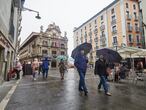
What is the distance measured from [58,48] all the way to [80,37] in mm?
8772

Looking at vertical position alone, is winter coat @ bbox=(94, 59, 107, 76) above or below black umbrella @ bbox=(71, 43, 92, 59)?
below

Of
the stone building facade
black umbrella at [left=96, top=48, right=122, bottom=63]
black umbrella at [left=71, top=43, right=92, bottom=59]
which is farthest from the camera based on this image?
black umbrella at [left=96, top=48, right=122, bottom=63]

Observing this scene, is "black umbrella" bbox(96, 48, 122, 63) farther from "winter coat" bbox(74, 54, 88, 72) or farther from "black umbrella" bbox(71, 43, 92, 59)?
"winter coat" bbox(74, 54, 88, 72)

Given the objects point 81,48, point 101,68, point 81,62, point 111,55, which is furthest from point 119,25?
point 81,62

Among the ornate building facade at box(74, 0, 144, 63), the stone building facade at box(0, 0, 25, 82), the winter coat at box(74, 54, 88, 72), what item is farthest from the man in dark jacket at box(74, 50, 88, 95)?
the ornate building facade at box(74, 0, 144, 63)

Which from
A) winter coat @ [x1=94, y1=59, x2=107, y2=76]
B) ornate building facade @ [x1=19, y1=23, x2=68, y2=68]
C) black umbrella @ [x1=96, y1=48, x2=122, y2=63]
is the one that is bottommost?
winter coat @ [x1=94, y1=59, x2=107, y2=76]

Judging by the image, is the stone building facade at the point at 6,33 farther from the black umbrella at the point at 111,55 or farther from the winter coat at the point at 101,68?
the black umbrella at the point at 111,55

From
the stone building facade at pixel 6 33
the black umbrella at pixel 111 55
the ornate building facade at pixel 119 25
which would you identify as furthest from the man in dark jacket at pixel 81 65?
the ornate building facade at pixel 119 25

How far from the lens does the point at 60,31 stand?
55.6 meters

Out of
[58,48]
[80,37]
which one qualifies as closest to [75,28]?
[80,37]

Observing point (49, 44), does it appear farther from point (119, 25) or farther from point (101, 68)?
point (101, 68)

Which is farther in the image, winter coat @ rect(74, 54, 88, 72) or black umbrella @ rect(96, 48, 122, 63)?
black umbrella @ rect(96, 48, 122, 63)

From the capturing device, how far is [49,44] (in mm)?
50781

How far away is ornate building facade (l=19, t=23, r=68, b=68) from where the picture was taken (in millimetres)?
48375
